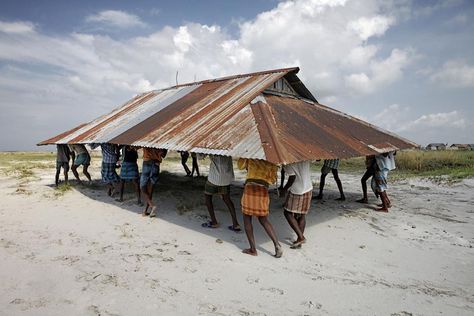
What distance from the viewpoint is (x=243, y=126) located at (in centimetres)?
634

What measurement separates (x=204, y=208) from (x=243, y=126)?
2789mm

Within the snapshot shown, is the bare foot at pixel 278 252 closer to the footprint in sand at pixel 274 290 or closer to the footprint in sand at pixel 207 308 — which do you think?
the footprint in sand at pixel 274 290

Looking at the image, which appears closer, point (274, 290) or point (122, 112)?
point (274, 290)

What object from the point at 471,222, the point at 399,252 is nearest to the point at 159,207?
the point at 399,252

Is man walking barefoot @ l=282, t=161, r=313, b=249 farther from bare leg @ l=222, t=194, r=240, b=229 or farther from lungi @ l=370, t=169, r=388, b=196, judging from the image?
lungi @ l=370, t=169, r=388, b=196

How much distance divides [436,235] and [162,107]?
7.60 m

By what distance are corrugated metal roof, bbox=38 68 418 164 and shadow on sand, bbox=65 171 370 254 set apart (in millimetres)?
1651

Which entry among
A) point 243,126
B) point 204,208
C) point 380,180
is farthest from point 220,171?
point 380,180

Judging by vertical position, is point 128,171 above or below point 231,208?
above

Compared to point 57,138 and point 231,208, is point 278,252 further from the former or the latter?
point 57,138

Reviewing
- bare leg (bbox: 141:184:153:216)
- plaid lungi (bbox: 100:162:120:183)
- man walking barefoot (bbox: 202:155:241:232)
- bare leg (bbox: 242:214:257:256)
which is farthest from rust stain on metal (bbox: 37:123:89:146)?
bare leg (bbox: 242:214:257:256)

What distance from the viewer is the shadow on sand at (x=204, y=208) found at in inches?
260

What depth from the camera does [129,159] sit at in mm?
8352

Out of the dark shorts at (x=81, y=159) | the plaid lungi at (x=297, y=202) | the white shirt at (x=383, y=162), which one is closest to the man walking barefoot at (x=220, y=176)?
the plaid lungi at (x=297, y=202)
